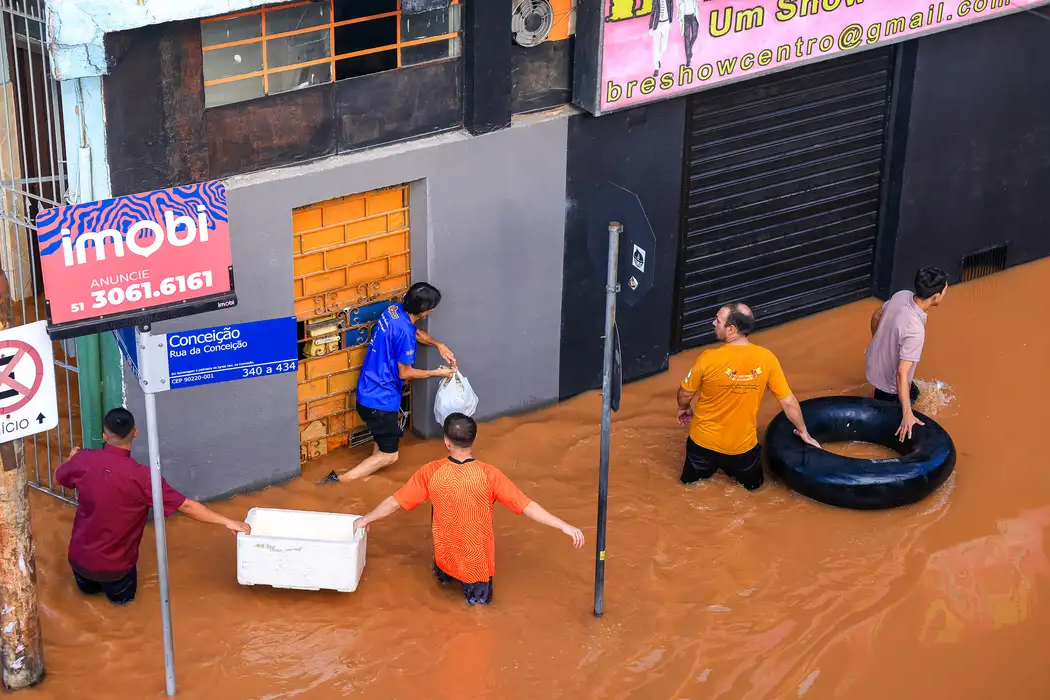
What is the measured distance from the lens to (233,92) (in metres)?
9.25

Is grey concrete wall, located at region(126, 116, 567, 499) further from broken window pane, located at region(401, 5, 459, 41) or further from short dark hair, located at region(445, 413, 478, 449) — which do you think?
short dark hair, located at region(445, 413, 478, 449)

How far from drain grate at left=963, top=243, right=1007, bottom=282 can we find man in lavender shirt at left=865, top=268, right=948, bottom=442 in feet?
10.4

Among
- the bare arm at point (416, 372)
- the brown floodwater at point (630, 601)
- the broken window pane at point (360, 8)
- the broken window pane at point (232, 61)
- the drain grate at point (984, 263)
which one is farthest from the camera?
the drain grate at point (984, 263)

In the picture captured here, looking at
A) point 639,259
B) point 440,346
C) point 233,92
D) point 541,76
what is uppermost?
point 233,92

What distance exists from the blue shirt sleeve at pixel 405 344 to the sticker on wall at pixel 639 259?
243 centimetres

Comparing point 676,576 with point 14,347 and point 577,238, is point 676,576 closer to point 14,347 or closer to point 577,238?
point 577,238

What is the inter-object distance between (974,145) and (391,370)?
20.0 feet

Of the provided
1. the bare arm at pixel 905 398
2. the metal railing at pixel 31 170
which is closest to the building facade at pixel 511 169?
the metal railing at pixel 31 170

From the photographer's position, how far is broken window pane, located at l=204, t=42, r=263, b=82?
907 cm

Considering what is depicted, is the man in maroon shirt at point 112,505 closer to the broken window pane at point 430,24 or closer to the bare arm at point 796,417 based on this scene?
the broken window pane at point 430,24

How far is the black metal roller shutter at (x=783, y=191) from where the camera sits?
11.8 metres

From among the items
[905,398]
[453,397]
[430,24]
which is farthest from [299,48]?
[905,398]

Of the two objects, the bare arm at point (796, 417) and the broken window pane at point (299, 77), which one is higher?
the broken window pane at point (299, 77)

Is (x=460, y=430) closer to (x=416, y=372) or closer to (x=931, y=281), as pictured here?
(x=416, y=372)
